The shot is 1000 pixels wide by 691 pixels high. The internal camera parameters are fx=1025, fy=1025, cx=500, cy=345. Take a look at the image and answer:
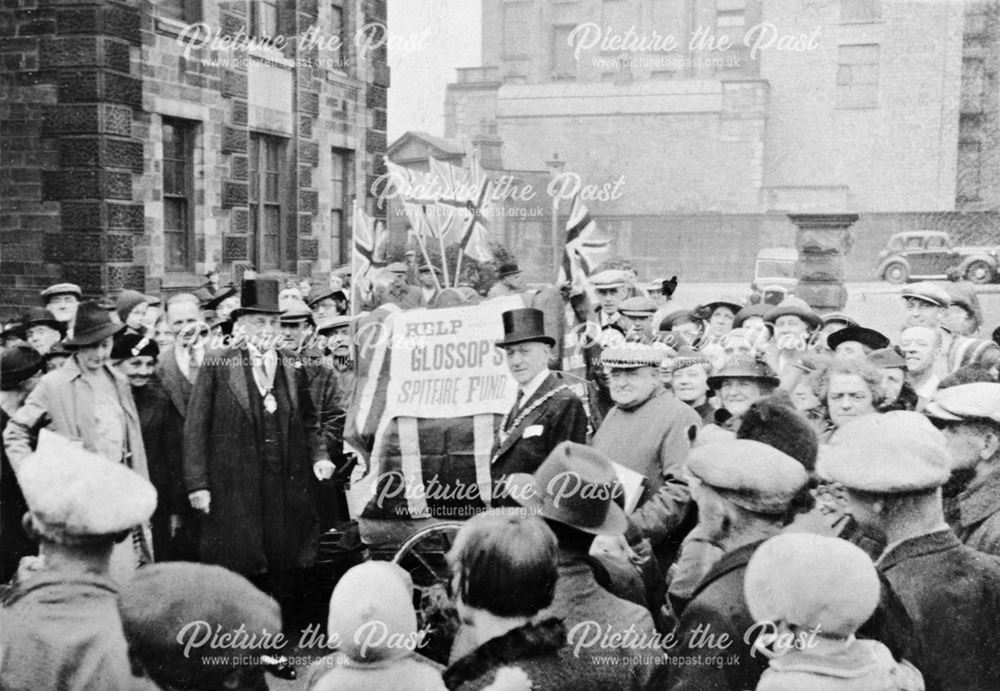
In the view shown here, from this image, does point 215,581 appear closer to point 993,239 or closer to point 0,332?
point 0,332

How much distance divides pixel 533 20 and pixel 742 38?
8.52m

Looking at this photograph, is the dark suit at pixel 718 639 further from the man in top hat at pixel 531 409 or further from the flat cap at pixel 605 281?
the flat cap at pixel 605 281

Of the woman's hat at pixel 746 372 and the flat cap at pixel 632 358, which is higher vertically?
the flat cap at pixel 632 358

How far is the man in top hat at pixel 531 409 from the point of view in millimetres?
5371

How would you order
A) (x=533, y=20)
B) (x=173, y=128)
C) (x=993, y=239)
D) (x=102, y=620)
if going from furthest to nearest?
(x=533, y=20)
(x=993, y=239)
(x=173, y=128)
(x=102, y=620)

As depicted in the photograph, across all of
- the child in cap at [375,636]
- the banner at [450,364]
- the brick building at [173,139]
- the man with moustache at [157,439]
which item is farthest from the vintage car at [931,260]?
the child in cap at [375,636]

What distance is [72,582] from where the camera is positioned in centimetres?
282

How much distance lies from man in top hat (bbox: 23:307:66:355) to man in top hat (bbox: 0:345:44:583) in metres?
1.16

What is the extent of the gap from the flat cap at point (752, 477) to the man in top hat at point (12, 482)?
4.51 m

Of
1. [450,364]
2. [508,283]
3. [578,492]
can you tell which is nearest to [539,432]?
[450,364]

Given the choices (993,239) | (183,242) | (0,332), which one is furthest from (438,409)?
(993,239)

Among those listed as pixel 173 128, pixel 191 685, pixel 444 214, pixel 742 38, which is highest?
pixel 742 38

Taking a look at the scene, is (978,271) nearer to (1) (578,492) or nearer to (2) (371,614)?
(1) (578,492)

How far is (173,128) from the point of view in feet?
47.1
